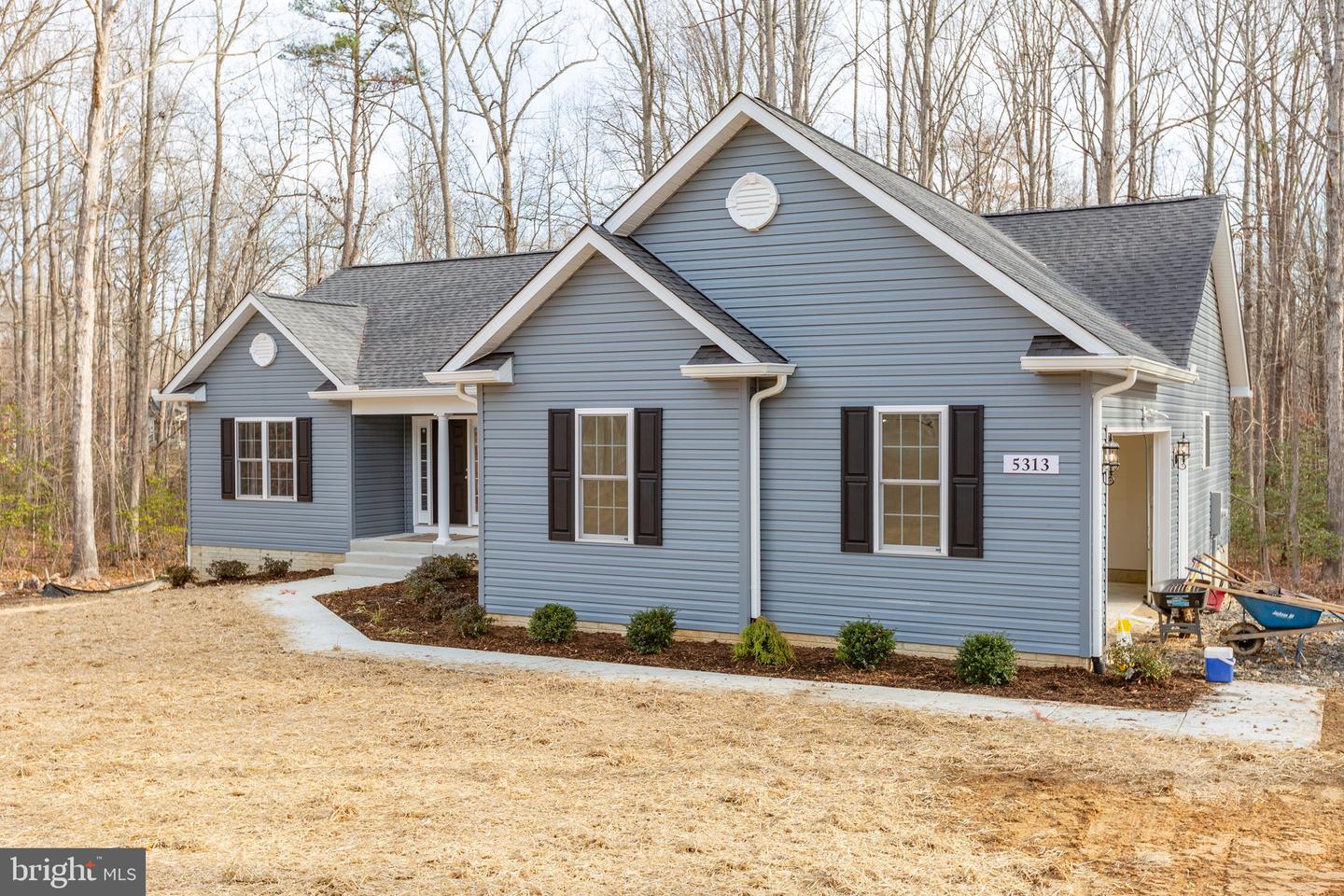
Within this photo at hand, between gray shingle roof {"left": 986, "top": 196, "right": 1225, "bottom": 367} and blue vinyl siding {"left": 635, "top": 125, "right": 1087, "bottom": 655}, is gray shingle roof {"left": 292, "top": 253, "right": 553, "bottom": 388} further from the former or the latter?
gray shingle roof {"left": 986, "top": 196, "right": 1225, "bottom": 367}

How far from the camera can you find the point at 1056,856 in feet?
19.5

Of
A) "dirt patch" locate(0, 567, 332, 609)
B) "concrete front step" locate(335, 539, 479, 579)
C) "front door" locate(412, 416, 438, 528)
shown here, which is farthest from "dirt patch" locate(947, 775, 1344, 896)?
"dirt patch" locate(0, 567, 332, 609)

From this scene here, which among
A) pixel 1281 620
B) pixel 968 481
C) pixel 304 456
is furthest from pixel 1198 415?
pixel 304 456

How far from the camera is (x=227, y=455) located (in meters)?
19.5

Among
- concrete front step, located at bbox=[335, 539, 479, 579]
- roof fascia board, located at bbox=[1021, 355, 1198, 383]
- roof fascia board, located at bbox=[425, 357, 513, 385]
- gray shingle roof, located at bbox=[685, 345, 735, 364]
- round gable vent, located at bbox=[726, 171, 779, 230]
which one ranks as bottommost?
concrete front step, located at bbox=[335, 539, 479, 579]

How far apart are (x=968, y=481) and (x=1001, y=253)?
10.5ft

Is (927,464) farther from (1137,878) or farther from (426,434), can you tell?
(426,434)

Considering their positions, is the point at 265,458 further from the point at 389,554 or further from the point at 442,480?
the point at 442,480

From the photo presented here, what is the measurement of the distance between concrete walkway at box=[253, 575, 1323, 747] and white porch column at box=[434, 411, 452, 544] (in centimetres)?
458

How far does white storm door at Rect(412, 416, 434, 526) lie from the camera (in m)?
19.3

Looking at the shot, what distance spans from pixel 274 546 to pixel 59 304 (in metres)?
19.7

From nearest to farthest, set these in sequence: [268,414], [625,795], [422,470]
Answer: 1. [625,795]
2. [268,414]
3. [422,470]

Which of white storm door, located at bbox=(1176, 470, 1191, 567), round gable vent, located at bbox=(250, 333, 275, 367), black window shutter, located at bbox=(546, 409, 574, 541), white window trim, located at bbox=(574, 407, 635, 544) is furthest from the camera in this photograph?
round gable vent, located at bbox=(250, 333, 275, 367)

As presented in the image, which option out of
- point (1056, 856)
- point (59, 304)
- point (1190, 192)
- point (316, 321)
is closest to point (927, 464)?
point (1056, 856)
